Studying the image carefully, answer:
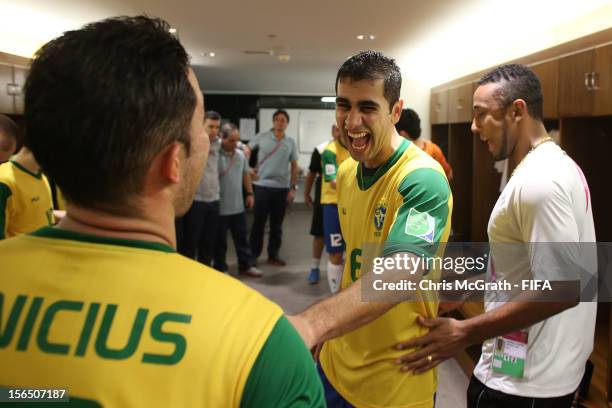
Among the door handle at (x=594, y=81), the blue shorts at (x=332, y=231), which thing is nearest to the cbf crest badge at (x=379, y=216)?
the door handle at (x=594, y=81)

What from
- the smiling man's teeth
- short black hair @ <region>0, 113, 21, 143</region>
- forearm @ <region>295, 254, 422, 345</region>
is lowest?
forearm @ <region>295, 254, 422, 345</region>

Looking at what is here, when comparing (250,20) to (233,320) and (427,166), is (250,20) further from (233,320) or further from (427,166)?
(233,320)

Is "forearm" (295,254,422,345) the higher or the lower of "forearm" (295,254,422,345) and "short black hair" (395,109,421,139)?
the lower

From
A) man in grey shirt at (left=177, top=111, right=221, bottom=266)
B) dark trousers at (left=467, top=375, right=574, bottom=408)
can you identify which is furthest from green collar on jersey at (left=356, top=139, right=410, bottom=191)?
man in grey shirt at (left=177, top=111, right=221, bottom=266)

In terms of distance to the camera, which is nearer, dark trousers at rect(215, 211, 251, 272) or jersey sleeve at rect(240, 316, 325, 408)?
jersey sleeve at rect(240, 316, 325, 408)

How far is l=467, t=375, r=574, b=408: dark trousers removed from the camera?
150cm

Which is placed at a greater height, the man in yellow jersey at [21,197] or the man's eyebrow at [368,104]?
the man's eyebrow at [368,104]

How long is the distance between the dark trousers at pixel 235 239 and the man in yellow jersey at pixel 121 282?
449 cm

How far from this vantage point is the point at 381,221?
4.85 feet

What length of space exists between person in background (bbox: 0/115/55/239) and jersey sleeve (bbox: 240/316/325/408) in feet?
8.12

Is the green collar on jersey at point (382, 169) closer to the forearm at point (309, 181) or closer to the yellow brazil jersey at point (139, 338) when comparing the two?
the yellow brazil jersey at point (139, 338)

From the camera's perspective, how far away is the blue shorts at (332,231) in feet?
13.3

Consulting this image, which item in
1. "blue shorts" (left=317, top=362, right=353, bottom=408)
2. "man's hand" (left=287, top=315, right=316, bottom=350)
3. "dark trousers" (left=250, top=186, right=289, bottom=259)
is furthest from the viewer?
"dark trousers" (left=250, top=186, right=289, bottom=259)

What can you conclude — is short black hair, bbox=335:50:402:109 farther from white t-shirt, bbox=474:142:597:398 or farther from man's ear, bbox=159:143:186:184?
man's ear, bbox=159:143:186:184
